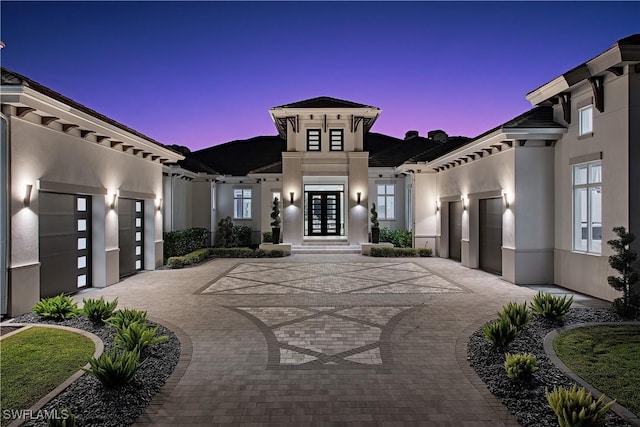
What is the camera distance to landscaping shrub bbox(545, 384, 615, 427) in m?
3.93

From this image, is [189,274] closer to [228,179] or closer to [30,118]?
[30,118]

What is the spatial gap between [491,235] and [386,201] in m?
11.1

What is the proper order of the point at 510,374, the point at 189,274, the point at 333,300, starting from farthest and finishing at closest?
the point at 189,274 → the point at 333,300 → the point at 510,374

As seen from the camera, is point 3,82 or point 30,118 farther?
point 30,118

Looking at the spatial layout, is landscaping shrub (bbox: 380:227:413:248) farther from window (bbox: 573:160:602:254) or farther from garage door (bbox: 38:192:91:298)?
garage door (bbox: 38:192:91:298)

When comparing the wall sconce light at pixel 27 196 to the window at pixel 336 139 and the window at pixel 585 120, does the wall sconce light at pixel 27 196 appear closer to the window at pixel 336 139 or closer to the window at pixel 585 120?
the window at pixel 585 120

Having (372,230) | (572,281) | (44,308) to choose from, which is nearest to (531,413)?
(572,281)

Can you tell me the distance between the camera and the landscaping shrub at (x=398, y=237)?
70.7ft

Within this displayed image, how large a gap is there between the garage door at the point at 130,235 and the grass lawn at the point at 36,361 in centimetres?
650

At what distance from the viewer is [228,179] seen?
26.6m

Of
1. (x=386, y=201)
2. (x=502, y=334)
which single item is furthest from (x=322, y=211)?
(x=502, y=334)

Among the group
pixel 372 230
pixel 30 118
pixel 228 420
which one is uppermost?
pixel 30 118

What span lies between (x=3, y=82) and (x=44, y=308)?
4.82 metres

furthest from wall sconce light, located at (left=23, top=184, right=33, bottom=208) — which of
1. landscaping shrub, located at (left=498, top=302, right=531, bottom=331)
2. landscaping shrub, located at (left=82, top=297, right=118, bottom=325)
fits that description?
landscaping shrub, located at (left=498, top=302, right=531, bottom=331)
